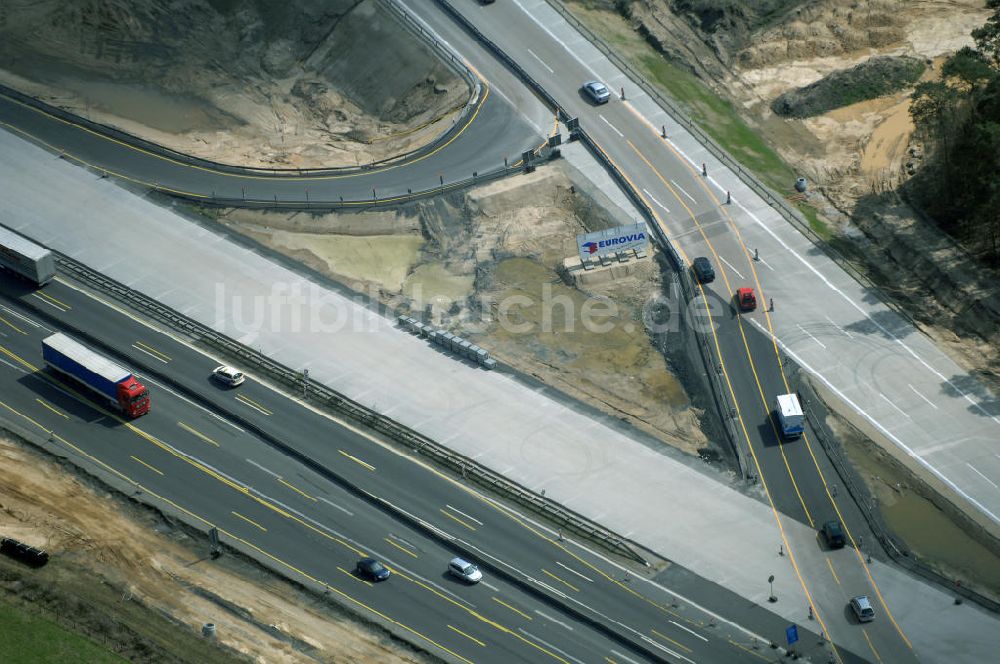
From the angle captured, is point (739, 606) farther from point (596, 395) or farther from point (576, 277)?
point (576, 277)

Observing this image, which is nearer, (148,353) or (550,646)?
(550,646)

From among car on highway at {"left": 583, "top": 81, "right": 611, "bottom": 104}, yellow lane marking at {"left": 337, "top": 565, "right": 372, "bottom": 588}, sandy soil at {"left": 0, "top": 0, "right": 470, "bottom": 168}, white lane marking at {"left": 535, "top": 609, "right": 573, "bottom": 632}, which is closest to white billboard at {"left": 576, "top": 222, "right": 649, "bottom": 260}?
car on highway at {"left": 583, "top": 81, "right": 611, "bottom": 104}

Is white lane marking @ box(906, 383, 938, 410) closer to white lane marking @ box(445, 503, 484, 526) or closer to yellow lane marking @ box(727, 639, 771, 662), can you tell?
yellow lane marking @ box(727, 639, 771, 662)

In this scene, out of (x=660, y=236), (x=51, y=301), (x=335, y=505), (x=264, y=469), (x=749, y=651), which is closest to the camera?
(x=749, y=651)

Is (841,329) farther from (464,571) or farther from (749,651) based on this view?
(464,571)

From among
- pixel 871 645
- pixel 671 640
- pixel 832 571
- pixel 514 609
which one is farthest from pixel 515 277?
pixel 871 645

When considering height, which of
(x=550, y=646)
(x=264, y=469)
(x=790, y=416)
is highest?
(x=790, y=416)

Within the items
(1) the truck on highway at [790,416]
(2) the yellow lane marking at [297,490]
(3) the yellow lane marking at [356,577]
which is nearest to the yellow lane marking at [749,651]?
(1) the truck on highway at [790,416]
